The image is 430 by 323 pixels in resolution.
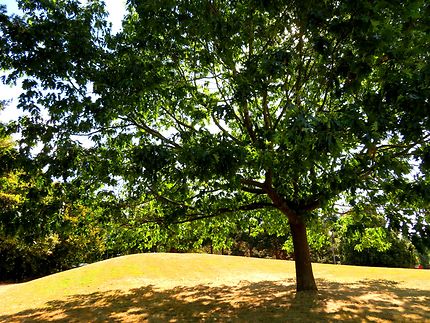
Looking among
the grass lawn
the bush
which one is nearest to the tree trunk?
the grass lawn

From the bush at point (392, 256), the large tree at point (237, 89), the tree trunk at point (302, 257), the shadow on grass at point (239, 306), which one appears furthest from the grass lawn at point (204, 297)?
the bush at point (392, 256)

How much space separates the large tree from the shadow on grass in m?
2.96

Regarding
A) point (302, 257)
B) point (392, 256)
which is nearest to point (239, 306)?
point (302, 257)

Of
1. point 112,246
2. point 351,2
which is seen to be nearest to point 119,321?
point 112,246

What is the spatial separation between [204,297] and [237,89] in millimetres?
9399

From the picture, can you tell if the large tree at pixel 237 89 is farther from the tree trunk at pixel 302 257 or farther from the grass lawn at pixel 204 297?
the grass lawn at pixel 204 297

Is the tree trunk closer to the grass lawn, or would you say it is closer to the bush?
the grass lawn

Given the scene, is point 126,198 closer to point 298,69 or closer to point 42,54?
point 42,54

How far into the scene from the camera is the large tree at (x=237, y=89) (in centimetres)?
557

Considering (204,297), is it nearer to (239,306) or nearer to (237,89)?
(239,306)

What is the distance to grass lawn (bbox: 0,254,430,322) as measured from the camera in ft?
33.2

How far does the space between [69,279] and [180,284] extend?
7148mm

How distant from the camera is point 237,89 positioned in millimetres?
7746

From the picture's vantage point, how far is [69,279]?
20219 mm
